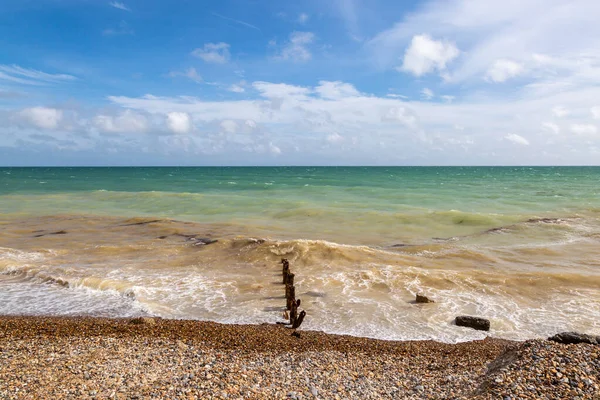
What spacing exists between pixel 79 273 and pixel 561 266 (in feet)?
62.3

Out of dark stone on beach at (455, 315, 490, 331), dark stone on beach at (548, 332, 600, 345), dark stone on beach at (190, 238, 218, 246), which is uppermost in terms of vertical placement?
dark stone on beach at (548, 332, 600, 345)

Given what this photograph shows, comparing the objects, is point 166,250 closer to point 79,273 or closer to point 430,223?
point 79,273

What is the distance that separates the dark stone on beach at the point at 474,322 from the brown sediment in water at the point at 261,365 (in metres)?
0.83

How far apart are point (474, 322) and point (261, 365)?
239 inches

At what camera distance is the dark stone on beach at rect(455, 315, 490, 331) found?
34.0ft

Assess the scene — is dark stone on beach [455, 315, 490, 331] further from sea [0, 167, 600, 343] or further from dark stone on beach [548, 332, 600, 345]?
dark stone on beach [548, 332, 600, 345]

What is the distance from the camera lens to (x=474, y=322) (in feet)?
34.3

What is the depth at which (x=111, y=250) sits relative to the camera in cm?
1886

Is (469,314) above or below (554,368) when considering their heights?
below

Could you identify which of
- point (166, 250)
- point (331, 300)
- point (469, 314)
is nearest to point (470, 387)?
point (469, 314)

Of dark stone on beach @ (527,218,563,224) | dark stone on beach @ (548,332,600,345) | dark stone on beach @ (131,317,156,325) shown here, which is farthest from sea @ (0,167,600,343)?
dark stone on beach @ (548,332,600,345)

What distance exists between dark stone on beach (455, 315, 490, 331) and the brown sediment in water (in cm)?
83

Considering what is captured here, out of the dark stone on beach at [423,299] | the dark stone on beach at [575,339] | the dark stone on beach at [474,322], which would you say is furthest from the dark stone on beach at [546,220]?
the dark stone on beach at [575,339]

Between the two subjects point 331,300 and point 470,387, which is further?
point 331,300
